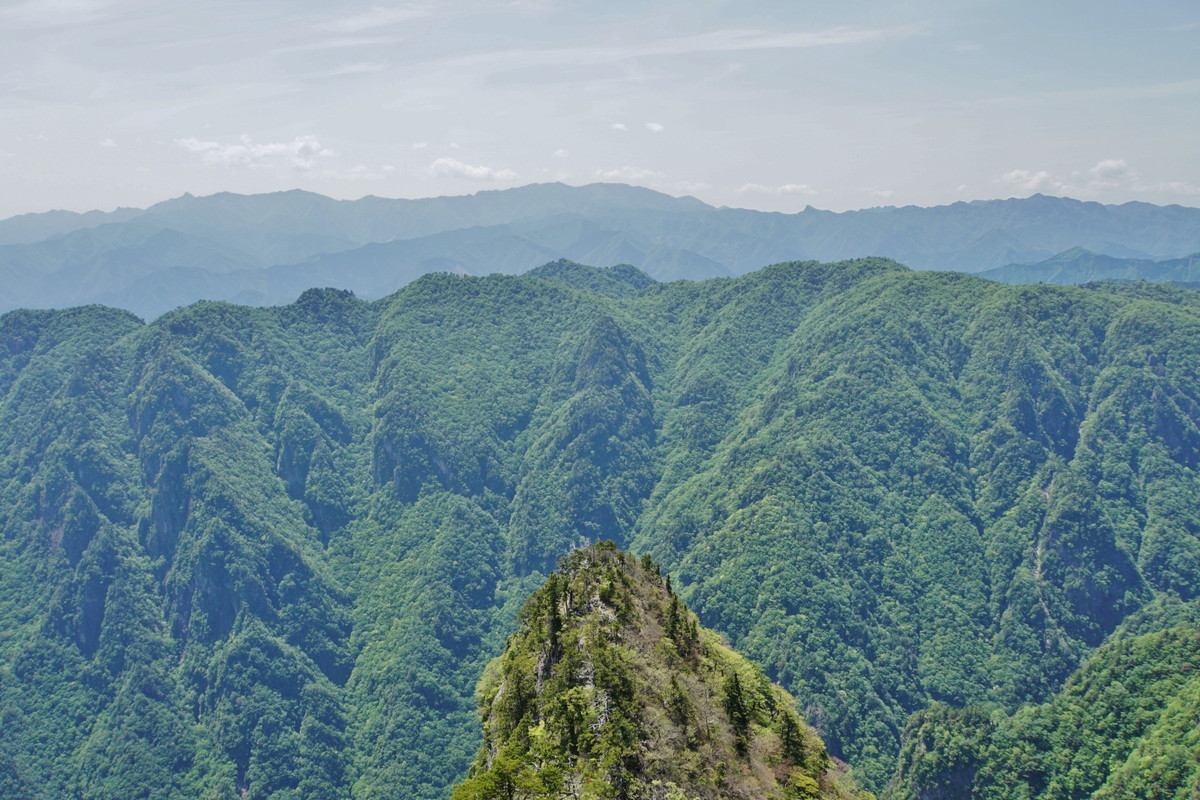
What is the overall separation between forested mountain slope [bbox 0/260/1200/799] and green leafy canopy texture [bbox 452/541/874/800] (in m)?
74.1

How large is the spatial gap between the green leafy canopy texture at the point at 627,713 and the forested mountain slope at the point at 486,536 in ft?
243

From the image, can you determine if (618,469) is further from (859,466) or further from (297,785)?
(297,785)

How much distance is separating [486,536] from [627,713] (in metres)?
145

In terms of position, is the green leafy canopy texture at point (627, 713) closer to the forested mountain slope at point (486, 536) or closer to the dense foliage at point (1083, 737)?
the dense foliage at point (1083, 737)

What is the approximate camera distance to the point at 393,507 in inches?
7185

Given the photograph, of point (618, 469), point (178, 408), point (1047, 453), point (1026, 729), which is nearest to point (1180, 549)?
point (1047, 453)

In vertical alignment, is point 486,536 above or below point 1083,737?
below

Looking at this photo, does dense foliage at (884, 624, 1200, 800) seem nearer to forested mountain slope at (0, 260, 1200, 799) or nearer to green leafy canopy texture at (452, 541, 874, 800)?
forested mountain slope at (0, 260, 1200, 799)

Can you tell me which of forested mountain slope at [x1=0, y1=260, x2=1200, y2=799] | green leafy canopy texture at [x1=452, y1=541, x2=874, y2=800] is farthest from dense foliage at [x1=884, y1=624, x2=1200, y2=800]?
green leafy canopy texture at [x1=452, y1=541, x2=874, y2=800]

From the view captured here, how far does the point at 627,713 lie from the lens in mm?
42812

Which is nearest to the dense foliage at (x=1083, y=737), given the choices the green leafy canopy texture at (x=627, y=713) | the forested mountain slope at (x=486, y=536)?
the forested mountain slope at (x=486, y=536)

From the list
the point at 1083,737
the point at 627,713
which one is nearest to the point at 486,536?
the point at 1083,737

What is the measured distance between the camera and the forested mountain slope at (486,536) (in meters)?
139

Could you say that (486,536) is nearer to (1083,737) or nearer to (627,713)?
(1083,737)
